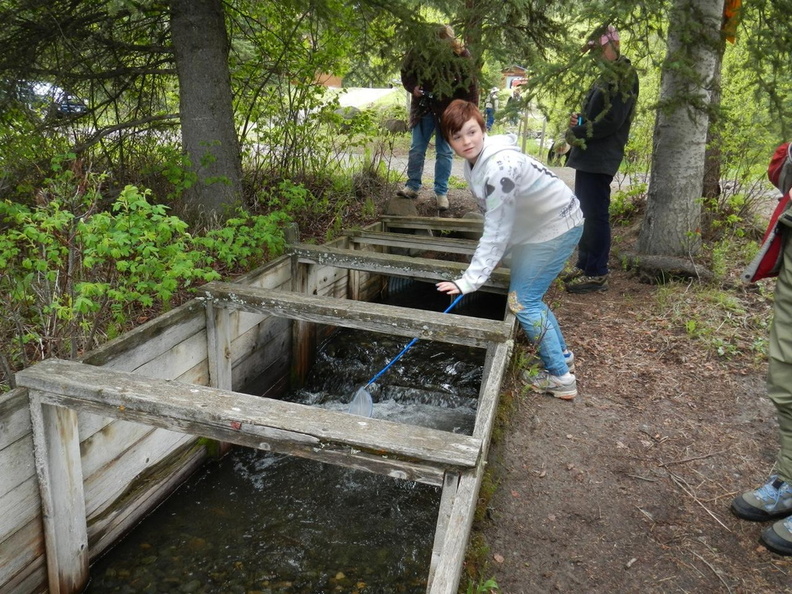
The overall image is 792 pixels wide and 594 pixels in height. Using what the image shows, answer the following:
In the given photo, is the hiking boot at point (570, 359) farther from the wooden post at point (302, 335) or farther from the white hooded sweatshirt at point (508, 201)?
the wooden post at point (302, 335)

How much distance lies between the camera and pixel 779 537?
2617 millimetres

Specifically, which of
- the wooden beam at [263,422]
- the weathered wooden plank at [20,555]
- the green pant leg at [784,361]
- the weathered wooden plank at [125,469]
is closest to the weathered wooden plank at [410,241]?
the weathered wooden plank at [125,469]

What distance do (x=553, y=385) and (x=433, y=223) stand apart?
11.3ft

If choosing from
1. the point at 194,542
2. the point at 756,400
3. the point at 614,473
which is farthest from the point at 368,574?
the point at 756,400

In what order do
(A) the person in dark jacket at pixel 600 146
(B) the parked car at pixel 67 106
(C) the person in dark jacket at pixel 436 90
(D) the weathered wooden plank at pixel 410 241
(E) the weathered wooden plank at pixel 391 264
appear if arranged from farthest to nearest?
(D) the weathered wooden plank at pixel 410 241 → (C) the person in dark jacket at pixel 436 90 → (B) the parked car at pixel 67 106 → (E) the weathered wooden plank at pixel 391 264 → (A) the person in dark jacket at pixel 600 146

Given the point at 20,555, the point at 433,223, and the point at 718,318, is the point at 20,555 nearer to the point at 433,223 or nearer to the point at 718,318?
the point at 718,318

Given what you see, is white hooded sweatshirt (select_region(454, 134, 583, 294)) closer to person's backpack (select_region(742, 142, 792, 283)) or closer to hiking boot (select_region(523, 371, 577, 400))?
hiking boot (select_region(523, 371, 577, 400))

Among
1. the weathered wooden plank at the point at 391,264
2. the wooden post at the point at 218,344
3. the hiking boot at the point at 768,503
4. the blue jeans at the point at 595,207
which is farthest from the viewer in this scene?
the blue jeans at the point at 595,207

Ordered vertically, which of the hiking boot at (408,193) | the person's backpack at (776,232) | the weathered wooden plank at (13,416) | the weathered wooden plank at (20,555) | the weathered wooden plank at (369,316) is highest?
the person's backpack at (776,232)

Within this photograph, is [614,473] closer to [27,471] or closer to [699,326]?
[699,326]

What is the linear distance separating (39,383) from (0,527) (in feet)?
2.13

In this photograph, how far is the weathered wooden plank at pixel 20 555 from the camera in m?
2.63

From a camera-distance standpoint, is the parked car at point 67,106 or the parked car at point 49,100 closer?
the parked car at point 49,100

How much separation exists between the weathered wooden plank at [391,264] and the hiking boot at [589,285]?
0.90 m
